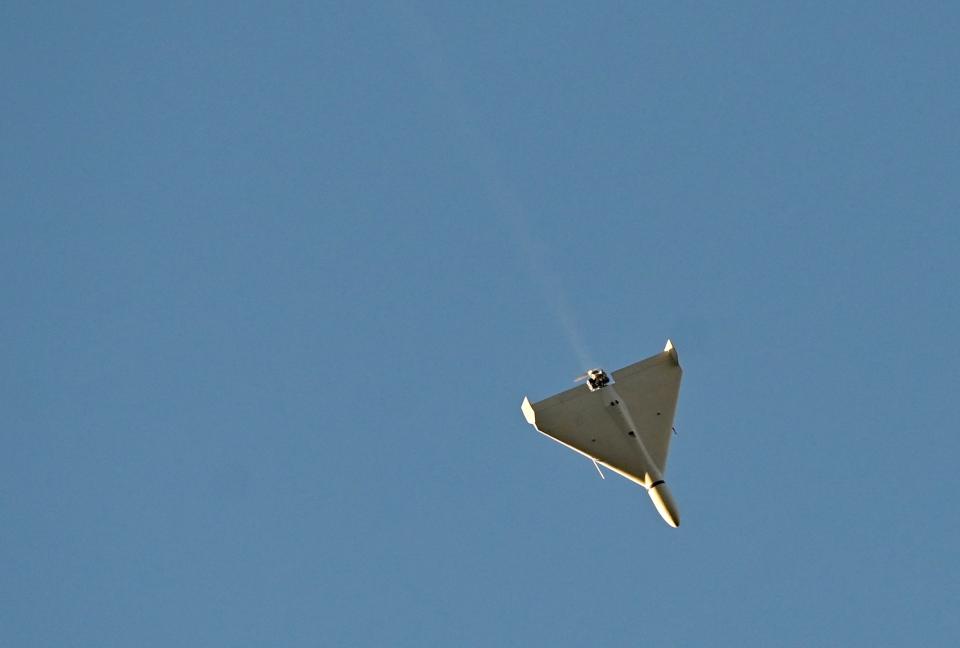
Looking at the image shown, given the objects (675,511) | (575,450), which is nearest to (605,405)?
(575,450)

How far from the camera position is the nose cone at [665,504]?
7425 centimetres

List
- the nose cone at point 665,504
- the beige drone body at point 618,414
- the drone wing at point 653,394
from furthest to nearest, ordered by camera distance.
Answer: the drone wing at point 653,394
the beige drone body at point 618,414
the nose cone at point 665,504

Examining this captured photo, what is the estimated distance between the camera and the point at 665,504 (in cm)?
7462

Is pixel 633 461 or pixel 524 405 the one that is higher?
pixel 524 405

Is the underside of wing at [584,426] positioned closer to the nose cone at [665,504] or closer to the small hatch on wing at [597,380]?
the small hatch on wing at [597,380]

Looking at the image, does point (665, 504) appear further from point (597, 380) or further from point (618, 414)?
Answer: point (597, 380)

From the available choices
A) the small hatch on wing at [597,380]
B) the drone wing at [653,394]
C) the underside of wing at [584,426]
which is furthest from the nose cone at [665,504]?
the small hatch on wing at [597,380]

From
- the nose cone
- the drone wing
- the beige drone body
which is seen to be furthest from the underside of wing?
the nose cone

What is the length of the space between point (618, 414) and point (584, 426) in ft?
8.21

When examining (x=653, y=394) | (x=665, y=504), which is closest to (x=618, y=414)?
(x=653, y=394)

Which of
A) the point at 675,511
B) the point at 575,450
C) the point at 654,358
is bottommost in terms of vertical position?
the point at 675,511

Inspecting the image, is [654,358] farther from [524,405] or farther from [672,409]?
[524,405]

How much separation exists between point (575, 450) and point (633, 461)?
448 centimetres

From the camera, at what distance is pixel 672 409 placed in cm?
8012
